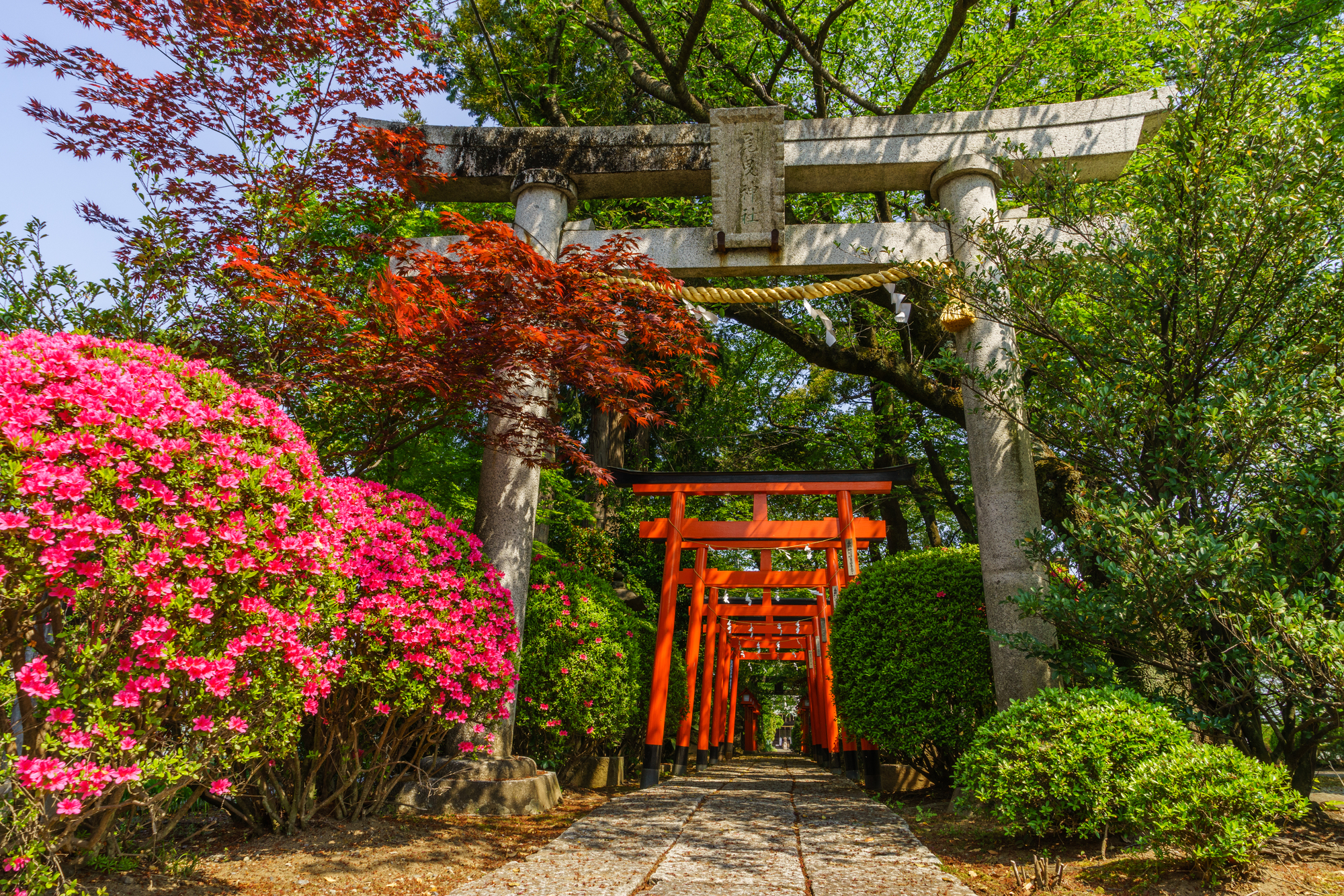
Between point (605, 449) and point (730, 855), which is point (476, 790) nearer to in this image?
point (730, 855)

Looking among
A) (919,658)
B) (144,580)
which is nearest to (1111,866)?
(919,658)

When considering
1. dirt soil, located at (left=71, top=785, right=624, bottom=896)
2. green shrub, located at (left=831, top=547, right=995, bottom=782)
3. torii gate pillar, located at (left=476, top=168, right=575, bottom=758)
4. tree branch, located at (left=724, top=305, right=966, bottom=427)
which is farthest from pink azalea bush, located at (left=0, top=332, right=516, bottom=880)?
tree branch, located at (left=724, top=305, right=966, bottom=427)

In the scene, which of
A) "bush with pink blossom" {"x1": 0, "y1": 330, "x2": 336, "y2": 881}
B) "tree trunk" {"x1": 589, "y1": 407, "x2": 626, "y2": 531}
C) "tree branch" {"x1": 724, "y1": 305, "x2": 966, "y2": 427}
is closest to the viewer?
"bush with pink blossom" {"x1": 0, "y1": 330, "x2": 336, "y2": 881}

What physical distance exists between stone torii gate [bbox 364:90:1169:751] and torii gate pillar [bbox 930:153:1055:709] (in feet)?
0.06

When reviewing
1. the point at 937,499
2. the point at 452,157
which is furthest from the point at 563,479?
the point at 937,499

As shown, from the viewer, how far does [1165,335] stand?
4.00m

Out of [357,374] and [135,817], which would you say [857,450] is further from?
[135,817]

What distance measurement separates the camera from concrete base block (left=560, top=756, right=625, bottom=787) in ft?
23.9

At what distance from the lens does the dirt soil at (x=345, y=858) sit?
2.92 meters

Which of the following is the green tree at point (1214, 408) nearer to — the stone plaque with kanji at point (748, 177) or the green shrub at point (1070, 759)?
the green shrub at point (1070, 759)

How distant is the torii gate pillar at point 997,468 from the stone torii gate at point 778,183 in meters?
0.02

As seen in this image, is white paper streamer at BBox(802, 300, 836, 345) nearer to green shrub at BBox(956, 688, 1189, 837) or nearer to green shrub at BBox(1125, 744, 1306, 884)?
green shrub at BBox(956, 688, 1189, 837)

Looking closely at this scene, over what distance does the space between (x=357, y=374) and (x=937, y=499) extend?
11.0m

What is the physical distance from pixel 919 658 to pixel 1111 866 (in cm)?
226
